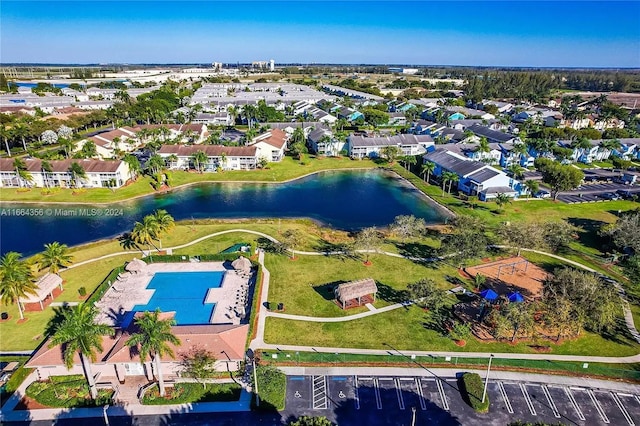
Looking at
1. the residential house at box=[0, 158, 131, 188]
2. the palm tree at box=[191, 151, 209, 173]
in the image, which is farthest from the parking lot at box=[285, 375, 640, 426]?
the palm tree at box=[191, 151, 209, 173]

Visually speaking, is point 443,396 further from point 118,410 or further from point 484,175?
point 484,175

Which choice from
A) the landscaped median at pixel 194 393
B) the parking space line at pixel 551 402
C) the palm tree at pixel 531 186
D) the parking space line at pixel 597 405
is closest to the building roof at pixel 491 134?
the palm tree at pixel 531 186

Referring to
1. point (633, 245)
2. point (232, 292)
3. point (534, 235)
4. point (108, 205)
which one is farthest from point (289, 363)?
point (108, 205)

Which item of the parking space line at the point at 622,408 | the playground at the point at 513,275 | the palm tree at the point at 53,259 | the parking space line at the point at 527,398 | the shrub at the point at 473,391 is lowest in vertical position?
the parking space line at the point at 622,408

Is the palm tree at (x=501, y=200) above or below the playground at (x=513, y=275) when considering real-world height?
above

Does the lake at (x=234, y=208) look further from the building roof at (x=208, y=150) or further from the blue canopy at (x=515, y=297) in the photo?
the blue canopy at (x=515, y=297)

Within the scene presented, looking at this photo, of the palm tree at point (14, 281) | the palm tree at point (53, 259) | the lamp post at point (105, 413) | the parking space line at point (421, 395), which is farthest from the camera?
the palm tree at point (53, 259)

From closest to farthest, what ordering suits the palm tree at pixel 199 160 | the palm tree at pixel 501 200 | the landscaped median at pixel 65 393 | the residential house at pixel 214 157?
the landscaped median at pixel 65 393 → the palm tree at pixel 501 200 → the palm tree at pixel 199 160 → the residential house at pixel 214 157
